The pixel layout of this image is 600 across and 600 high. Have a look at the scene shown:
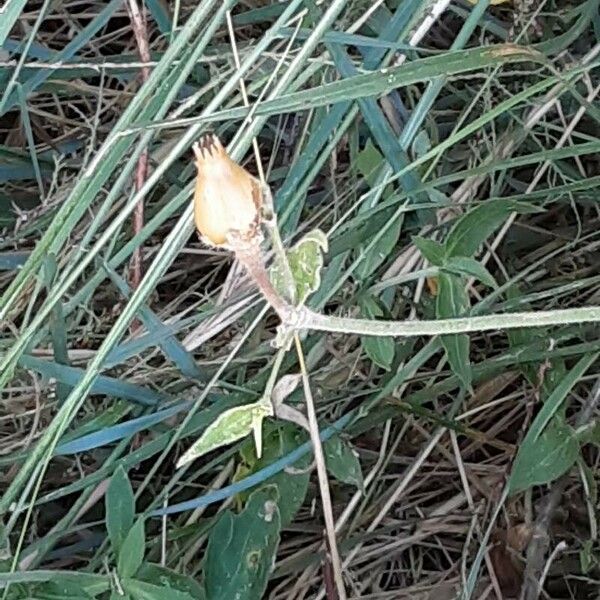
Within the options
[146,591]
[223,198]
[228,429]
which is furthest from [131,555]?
[223,198]

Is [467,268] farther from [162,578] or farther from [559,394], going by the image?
[162,578]

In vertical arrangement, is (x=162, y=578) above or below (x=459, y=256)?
below

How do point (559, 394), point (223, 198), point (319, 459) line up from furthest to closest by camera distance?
point (559, 394), point (319, 459), point (223, 198)

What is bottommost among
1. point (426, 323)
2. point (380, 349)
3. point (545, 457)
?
point (545, 457)

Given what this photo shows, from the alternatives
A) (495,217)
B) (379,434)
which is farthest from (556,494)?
(495,217)

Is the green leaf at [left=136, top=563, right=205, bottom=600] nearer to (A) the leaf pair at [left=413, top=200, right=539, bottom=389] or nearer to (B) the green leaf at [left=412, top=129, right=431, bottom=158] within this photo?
(A) the leaf pair at [left=413, top=200, right=539, bottom=389]

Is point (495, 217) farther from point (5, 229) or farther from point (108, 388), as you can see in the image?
point (5, 229)
